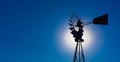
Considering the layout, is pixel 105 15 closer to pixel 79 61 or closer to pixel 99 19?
pixel 99 19

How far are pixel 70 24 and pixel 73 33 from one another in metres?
1.49

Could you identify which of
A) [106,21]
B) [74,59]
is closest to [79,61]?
[74,59]

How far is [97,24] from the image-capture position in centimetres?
8431

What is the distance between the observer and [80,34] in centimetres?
8519

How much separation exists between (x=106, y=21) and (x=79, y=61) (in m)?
5.88

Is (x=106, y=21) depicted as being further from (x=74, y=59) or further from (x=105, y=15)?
(x=74, y=59)

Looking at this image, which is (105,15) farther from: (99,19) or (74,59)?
(74,59)

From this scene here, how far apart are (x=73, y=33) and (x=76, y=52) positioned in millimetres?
2389

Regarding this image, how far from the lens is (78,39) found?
85.1 metres

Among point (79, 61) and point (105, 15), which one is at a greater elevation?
point (105, 15)

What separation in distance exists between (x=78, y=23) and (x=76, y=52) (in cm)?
368

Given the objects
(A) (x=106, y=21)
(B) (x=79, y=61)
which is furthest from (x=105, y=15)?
(B) (x=79, y=61)

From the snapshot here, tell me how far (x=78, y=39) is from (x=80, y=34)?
0.66m

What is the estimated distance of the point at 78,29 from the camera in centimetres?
8562
